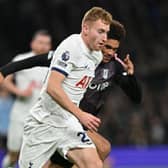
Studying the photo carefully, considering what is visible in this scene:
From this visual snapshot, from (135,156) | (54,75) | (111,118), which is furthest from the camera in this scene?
(111,118)

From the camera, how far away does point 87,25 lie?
21.5ft

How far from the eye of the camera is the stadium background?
13398 millimetres

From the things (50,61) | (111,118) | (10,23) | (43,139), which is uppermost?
(50,61)

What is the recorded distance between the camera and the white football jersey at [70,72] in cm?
650

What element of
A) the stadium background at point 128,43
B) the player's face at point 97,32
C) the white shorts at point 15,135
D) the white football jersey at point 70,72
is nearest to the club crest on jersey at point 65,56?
the white football jersey at point 70,72

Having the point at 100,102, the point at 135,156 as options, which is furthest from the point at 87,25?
the point at 135,156

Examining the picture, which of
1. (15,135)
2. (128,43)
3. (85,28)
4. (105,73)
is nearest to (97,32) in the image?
(85,28)

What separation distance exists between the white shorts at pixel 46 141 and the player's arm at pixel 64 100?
44 centimetres

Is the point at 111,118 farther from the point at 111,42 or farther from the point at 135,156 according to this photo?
the point at 111,42

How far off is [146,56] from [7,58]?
2590mm

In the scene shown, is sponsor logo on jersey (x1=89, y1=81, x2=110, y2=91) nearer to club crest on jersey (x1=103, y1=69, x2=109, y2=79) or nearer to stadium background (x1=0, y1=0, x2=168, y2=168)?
club crest on jersey (x1=103, y1=69, x2=109, y2=79)

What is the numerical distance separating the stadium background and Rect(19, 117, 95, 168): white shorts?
5908mm

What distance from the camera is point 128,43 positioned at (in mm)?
15328

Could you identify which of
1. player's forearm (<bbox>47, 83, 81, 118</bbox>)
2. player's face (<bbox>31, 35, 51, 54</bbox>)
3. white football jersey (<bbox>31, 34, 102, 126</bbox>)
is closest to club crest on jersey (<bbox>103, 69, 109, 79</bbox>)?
white football jersey (<bbox>31, 34, 102, 126</bbox>)
